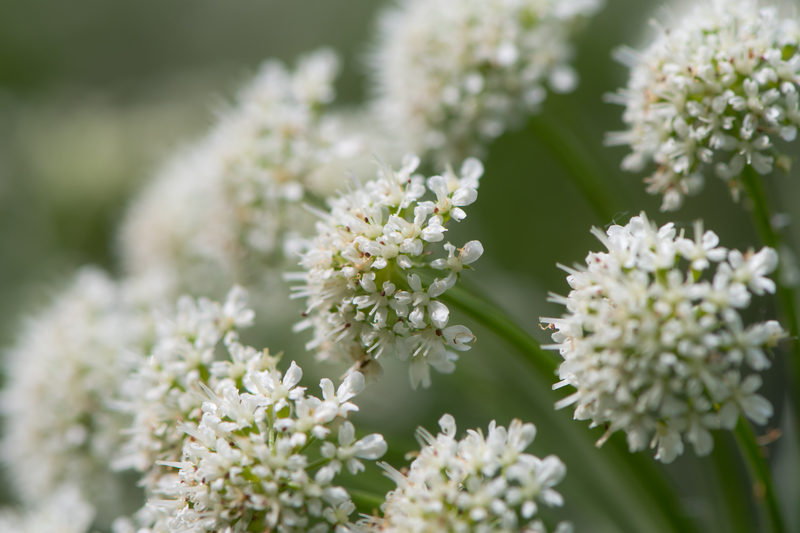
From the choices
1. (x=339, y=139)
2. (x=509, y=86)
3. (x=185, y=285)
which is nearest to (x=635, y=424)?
(x=509, y=86)

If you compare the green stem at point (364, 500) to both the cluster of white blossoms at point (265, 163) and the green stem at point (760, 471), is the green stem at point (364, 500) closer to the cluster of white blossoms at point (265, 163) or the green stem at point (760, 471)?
the green stem at point (760, 471)

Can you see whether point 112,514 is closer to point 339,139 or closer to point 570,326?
point 339,139

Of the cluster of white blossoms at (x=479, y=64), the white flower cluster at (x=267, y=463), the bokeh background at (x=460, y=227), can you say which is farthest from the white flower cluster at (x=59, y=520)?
the cluster of white blossoms at (x=479, y=64)

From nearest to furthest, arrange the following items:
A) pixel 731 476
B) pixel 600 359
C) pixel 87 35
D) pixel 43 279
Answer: pixel 600 359 → pixel 731 476 → pixel 43 279 → pixel 87 35

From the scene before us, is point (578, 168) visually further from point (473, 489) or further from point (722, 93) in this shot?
point (473, 489)

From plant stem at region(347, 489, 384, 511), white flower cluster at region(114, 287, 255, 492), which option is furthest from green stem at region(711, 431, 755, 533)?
white flower cluster at region(114, 287, 255, 492)

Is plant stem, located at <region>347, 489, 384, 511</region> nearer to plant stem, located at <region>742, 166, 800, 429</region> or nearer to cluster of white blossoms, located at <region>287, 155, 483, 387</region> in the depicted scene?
cluster of white blossoms, located at <region>287, 155, 483, 387</region>

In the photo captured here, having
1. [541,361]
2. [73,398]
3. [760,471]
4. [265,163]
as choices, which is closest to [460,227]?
[265,163]
